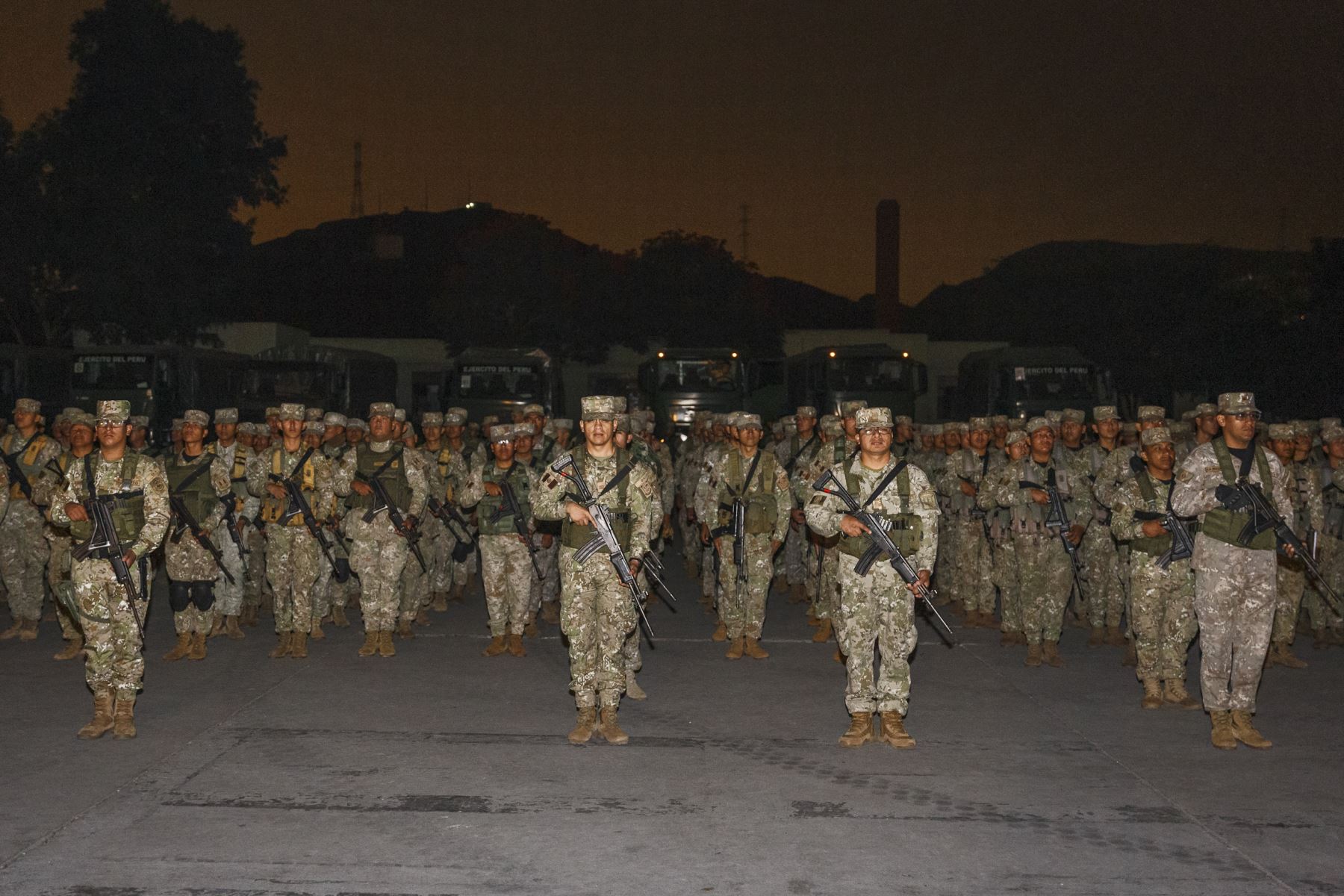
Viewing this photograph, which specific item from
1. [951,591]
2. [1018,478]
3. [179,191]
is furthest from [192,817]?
[179,191]

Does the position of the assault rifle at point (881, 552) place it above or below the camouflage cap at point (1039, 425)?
below

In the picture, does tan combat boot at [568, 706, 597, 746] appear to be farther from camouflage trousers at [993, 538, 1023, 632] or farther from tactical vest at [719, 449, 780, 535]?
camouflage trousers at [993, 538, 1023, 632]

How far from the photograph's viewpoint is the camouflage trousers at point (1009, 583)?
11008mm

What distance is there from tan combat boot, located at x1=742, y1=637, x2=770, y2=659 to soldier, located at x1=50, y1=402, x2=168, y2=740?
4928 mm

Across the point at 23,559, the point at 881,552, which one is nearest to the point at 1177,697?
the point at 881,552

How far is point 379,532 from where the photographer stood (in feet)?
35.7

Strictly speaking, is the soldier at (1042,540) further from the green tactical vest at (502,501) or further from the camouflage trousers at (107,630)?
the camouflage trousers at (107,630)

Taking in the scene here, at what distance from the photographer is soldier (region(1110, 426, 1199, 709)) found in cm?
897

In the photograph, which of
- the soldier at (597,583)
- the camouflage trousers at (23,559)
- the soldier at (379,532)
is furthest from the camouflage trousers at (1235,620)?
the camouflage trousers at (23,559)

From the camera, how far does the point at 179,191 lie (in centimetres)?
4000

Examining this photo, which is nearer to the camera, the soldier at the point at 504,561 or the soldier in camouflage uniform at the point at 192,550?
the soldier in camouflage uniform at the point at 192,550

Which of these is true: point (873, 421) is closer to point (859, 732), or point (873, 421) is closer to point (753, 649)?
point (859, 732)

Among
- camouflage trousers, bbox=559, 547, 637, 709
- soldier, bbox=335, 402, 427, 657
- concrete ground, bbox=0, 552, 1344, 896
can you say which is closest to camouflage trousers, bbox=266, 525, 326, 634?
soldier, bbox=335, 402, 427, 657

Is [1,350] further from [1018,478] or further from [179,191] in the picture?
[1018,478]
